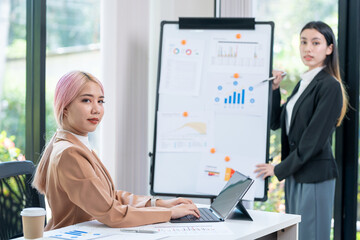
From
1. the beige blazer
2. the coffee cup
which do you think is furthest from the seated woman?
the coffee cup

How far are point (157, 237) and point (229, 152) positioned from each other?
1259 millimetres

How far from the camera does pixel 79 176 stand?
5.66 feet

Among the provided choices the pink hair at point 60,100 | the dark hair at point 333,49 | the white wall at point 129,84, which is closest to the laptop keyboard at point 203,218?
the pink hair at point 60,100

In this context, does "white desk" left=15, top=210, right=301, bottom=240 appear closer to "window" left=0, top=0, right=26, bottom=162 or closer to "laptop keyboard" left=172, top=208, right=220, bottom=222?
"laptop keyboard" left=172, top=208, right=220, bottom=222

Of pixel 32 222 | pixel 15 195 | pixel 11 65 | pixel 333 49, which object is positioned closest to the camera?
pixel 32 222

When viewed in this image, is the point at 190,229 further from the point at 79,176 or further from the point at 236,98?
the point at 236,98

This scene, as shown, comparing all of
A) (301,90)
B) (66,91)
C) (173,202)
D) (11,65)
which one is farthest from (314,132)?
(11,65)

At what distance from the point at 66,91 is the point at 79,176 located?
346 mm

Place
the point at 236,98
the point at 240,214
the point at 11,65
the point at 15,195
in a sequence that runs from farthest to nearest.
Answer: the point at 11,65
the point at 236,98
the point at 240,214
the point at 15,195

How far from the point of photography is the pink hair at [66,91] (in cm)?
187

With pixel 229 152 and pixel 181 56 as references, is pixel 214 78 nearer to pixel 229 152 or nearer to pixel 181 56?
pixel 181 56

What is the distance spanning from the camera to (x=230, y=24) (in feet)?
9.41

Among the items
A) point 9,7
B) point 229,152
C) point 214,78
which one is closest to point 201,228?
point 229,152

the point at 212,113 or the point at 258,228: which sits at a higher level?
the point at 212,113
